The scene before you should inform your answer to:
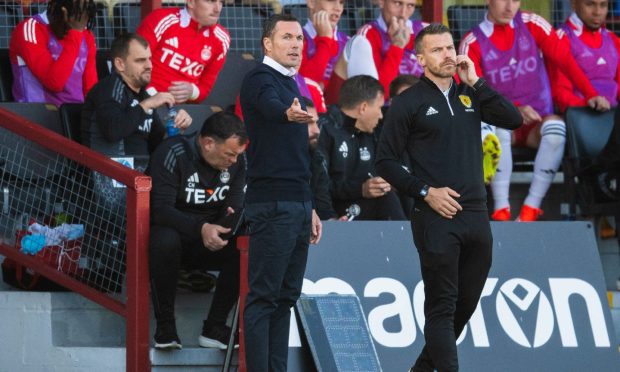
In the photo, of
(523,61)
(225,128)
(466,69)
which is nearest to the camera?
(466,69)

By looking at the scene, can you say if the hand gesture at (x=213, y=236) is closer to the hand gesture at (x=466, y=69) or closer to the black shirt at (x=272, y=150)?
the black shirt at (x=272, y=150)

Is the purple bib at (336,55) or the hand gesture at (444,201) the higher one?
the purple bib at (336,55)

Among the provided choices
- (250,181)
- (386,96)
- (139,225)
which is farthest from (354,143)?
(250,181)

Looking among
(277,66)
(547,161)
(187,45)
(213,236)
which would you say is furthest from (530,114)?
(277,66)

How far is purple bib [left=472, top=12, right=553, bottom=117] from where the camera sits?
9.09m

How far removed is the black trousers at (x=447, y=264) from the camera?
570 cm

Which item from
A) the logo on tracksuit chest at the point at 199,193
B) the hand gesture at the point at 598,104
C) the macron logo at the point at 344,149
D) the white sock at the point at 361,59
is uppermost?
the white sock at the point at 361,59

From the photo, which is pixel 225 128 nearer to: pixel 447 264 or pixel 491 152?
pixel 447 264

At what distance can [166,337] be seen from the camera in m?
6.72

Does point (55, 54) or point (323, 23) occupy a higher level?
point (323, 23)

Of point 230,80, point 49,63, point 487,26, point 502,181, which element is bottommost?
point 502,181

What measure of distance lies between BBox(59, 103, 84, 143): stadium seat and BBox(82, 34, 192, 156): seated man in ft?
0.52

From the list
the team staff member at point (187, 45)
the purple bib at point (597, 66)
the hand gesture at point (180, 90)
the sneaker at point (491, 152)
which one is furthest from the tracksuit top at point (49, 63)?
the purple bib at point (597, 66)

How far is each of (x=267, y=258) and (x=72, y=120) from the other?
8.51 feet
